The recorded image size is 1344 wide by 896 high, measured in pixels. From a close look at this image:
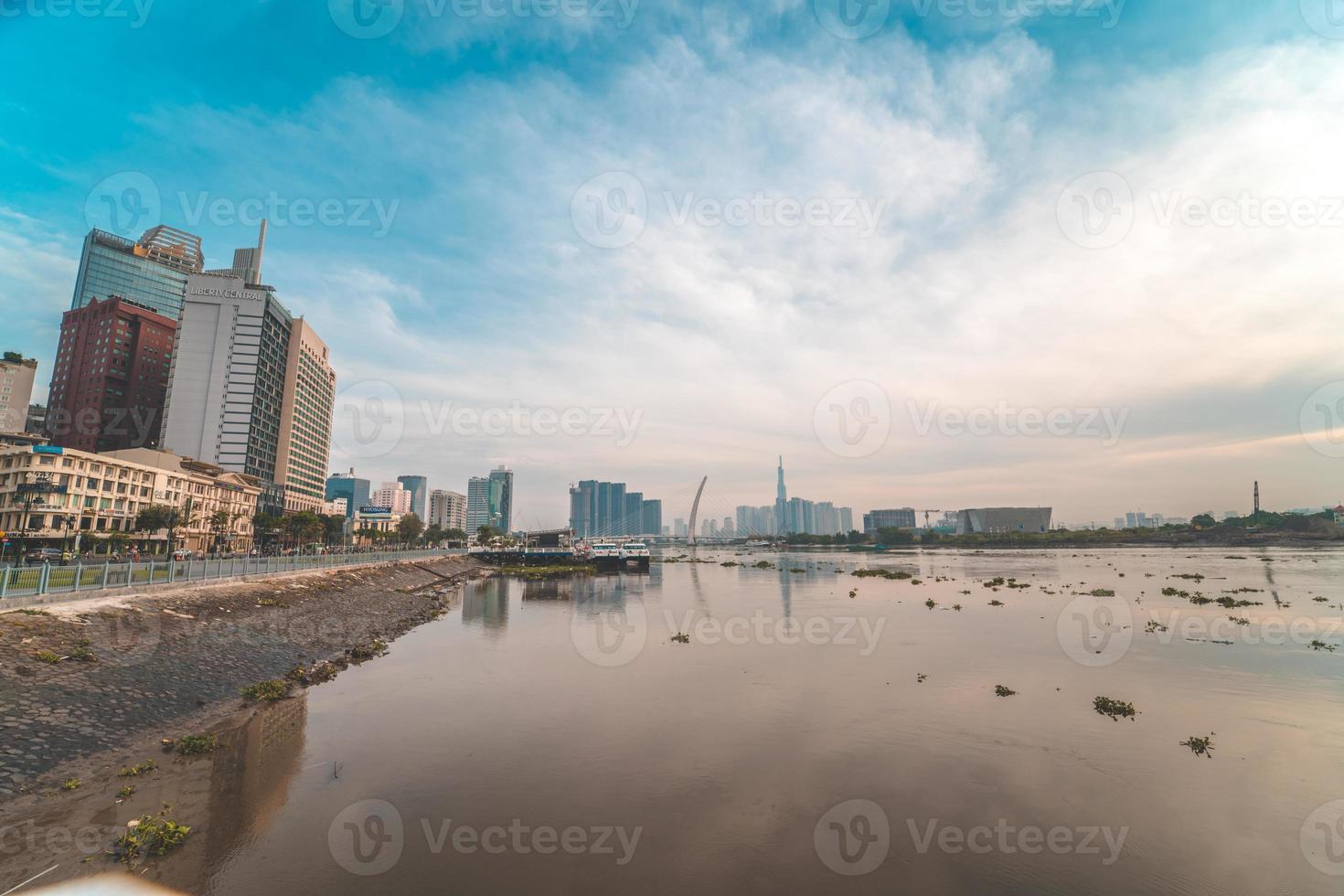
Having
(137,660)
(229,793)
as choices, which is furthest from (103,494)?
(229,793)

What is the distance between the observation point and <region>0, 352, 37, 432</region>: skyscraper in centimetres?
11912

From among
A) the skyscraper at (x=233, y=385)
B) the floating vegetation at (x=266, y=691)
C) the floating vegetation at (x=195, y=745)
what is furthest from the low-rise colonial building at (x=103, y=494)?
the floating vegetation at (x=195, y=745)

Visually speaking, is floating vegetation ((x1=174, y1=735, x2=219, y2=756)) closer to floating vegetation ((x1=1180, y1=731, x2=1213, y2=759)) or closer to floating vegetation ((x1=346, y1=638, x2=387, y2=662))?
floating vegetation ((x1=346, y1=638, x2=387, y2=662))

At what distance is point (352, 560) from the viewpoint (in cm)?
6606

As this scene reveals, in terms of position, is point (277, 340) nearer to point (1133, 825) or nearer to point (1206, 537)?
point (1133, 825)

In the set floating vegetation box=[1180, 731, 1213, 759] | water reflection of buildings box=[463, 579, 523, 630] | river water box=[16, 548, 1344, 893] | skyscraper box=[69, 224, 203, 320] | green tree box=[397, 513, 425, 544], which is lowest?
water reflection of buildings box=[463, 579, 523, 630]

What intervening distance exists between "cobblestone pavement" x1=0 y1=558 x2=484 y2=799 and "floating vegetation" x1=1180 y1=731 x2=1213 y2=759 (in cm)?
2981

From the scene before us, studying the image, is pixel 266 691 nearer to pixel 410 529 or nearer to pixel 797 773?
pixel 797 773

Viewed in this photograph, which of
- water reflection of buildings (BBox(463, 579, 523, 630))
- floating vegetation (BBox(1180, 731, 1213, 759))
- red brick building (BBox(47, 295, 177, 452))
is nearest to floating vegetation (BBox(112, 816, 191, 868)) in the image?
floating vegetation (BBox(1180, 731, 1213, 759))

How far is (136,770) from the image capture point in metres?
14.5

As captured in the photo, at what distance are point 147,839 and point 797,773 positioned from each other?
14555 millimetres

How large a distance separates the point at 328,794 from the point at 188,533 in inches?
3981

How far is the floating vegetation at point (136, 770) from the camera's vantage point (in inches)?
564

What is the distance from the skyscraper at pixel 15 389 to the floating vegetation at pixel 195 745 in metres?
155
